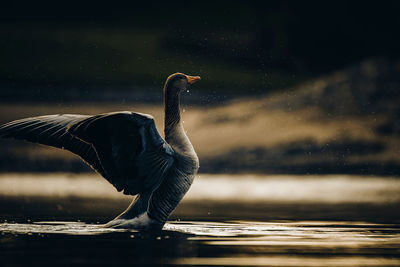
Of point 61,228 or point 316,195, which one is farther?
point 316,195

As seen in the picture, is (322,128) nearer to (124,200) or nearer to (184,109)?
(184,109)

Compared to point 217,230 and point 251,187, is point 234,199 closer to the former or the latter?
point 251,187

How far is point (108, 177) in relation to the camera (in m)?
10.5

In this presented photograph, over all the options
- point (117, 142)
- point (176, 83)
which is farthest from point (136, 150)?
point (176, 83)

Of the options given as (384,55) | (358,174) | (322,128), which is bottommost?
(358,174)

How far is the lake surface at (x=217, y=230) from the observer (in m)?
8.67

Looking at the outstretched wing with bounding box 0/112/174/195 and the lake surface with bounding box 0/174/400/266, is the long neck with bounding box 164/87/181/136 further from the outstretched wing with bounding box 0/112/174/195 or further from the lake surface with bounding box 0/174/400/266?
the lake surface with bounding box 0/174/400/266

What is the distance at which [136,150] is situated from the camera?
10172 millimetres

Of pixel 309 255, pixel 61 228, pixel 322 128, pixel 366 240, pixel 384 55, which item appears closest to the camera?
pixel 309 255

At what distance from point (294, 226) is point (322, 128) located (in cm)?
1806

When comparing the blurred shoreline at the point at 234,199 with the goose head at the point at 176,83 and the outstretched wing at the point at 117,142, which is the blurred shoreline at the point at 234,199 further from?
the goose head at the point at 176,83

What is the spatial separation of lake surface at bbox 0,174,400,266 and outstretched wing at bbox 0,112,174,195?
629 millimetres

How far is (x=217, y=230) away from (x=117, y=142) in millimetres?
1783

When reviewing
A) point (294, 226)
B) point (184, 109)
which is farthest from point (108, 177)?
point (184, 109)
